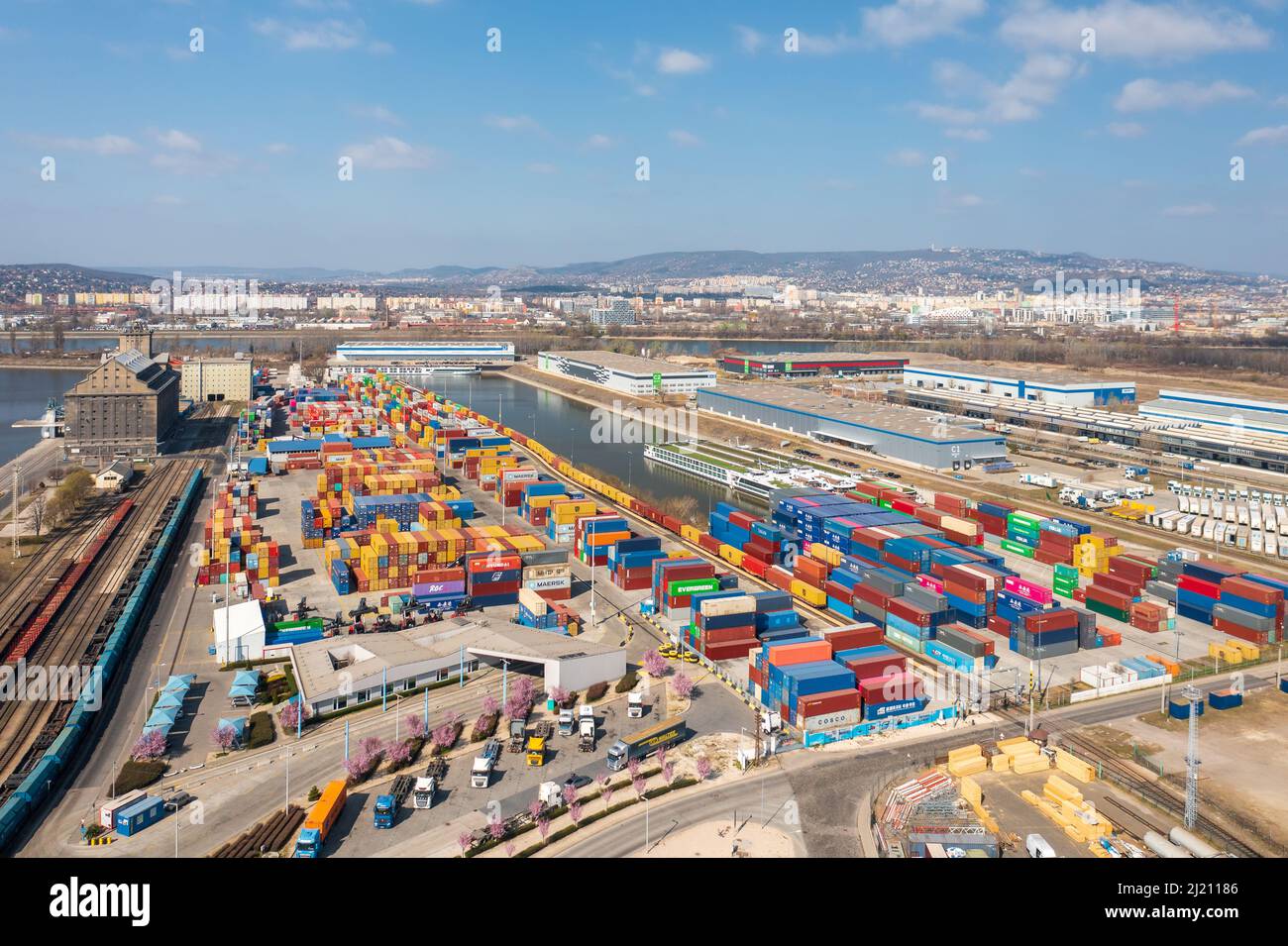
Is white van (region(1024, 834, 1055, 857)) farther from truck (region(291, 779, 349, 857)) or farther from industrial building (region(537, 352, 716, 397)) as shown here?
industrial building (region(537, 352, 716, 397))

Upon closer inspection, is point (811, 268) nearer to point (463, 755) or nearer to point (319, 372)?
point (319, 372)

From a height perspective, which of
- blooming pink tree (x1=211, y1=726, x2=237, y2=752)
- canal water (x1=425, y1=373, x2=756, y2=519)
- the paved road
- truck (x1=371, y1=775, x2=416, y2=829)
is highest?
canal water (x1=425, y1=373, x2=756, y2=519)

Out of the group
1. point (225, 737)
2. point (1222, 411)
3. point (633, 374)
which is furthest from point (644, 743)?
point (633, 374)

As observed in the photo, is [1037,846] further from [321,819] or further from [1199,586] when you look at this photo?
[1199,586]

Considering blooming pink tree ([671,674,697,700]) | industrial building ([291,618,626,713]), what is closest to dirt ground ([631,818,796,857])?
blooming pink tree ([671,674,697,700])

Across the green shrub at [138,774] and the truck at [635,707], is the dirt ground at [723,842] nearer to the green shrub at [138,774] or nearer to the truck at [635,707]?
the truck at [635,707]

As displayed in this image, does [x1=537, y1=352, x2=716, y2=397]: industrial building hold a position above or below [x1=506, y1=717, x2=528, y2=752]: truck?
above

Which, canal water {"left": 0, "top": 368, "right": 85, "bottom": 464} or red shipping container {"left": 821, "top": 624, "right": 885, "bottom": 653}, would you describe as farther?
canal water {"left": 0, "top": 368, "right": 85, "bottom": 464}

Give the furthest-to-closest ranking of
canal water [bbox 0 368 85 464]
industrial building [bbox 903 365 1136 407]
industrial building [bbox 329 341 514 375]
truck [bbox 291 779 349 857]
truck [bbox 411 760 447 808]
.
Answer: industrial building [bbox 329 341 514 375], industrial building [bbox 903 365 1136 407], canal water [bbox 0 368 85 464], truck [bbox 411 760 447 808], truck [bbox 291 779 349 857]
